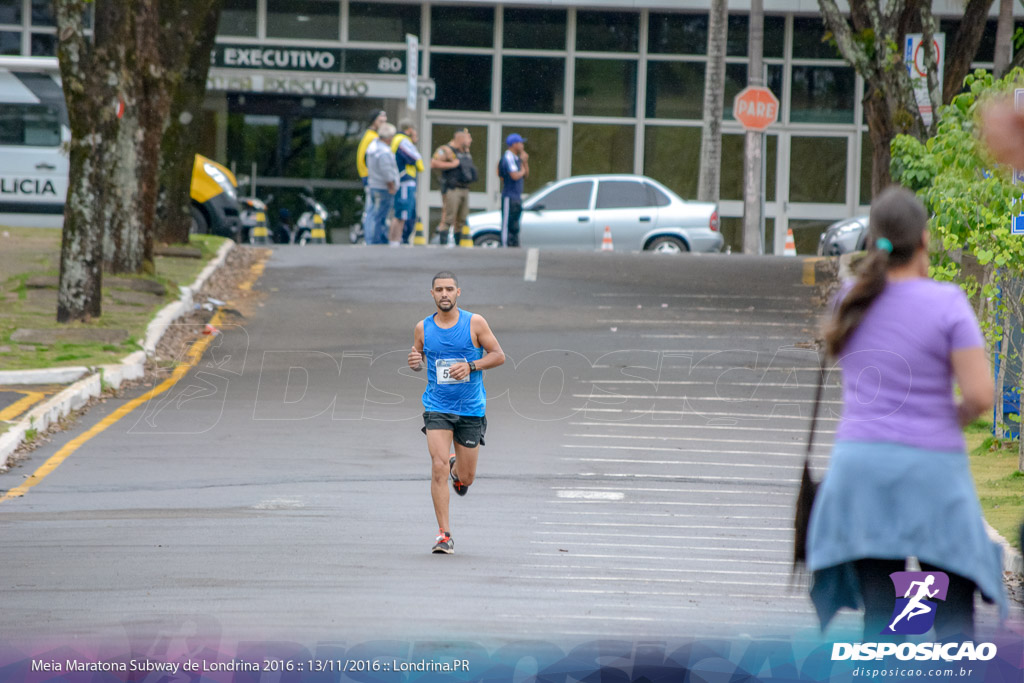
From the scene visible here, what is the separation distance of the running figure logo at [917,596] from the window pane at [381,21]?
32562 millimetres

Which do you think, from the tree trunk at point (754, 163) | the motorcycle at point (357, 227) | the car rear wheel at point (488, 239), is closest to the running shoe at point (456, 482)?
the car rear wheel at point (488, 239)

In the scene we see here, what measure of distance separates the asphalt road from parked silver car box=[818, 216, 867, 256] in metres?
5.31

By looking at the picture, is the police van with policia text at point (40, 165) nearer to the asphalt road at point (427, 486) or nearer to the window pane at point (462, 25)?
the asphalt road at point (427, 486)

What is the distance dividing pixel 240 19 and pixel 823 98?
13975 mm

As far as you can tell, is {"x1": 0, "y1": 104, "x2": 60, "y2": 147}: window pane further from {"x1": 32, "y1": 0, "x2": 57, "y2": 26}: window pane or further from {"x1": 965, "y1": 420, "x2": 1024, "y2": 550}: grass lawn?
{"x1": 965, "y1": 420, "x2": 1024, "y2": 550}: grass lawn

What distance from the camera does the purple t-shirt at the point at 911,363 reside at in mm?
4598

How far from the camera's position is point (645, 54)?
36.9 metres

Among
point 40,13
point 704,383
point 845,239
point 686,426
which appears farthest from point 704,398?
point 40,13

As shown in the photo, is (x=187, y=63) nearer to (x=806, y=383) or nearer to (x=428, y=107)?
(x=806, y=383)

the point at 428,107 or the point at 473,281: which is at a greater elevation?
the point at 428,107

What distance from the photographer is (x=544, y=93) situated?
3700 centimetres

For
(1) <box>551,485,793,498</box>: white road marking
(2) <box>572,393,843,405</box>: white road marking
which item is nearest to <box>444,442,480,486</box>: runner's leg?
(1) <box>551,485,793,498</box>: white road marking

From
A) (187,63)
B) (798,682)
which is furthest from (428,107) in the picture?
(798,682)

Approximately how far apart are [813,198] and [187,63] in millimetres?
18906
